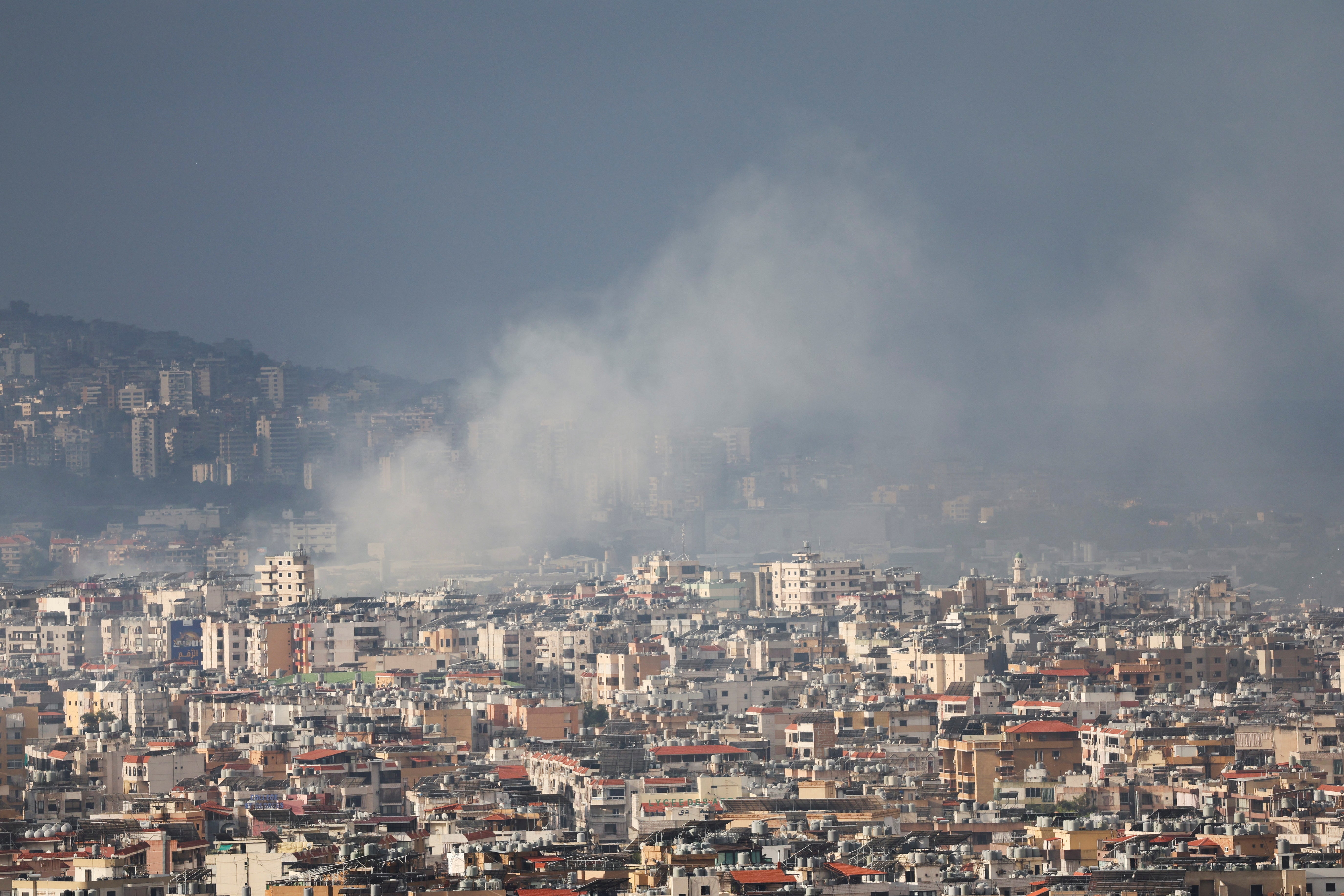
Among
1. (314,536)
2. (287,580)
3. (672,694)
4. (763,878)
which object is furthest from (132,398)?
(763,878)

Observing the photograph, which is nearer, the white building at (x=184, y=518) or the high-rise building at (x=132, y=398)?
the white building at (x=184, y=518)

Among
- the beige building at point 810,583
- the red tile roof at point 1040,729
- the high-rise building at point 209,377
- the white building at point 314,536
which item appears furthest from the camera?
the high-rise building at point 209,377

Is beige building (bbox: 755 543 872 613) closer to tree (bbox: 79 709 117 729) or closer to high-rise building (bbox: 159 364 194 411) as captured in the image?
tree (bbox: 79 709 117 729)

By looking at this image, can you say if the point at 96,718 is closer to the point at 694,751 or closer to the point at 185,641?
the point at 694,751

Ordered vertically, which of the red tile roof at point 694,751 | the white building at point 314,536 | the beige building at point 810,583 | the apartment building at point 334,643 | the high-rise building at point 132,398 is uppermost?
the high-rise building at point 132,398

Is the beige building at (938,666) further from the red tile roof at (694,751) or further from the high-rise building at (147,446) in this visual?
the high-rise building at (147,446)

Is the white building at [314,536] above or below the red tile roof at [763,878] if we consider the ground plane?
above

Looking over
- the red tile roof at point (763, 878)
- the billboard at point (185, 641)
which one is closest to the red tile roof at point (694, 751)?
the red tile roof at point (763, 878)

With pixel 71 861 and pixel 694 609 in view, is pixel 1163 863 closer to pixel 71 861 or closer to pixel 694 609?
pixel 71 861
